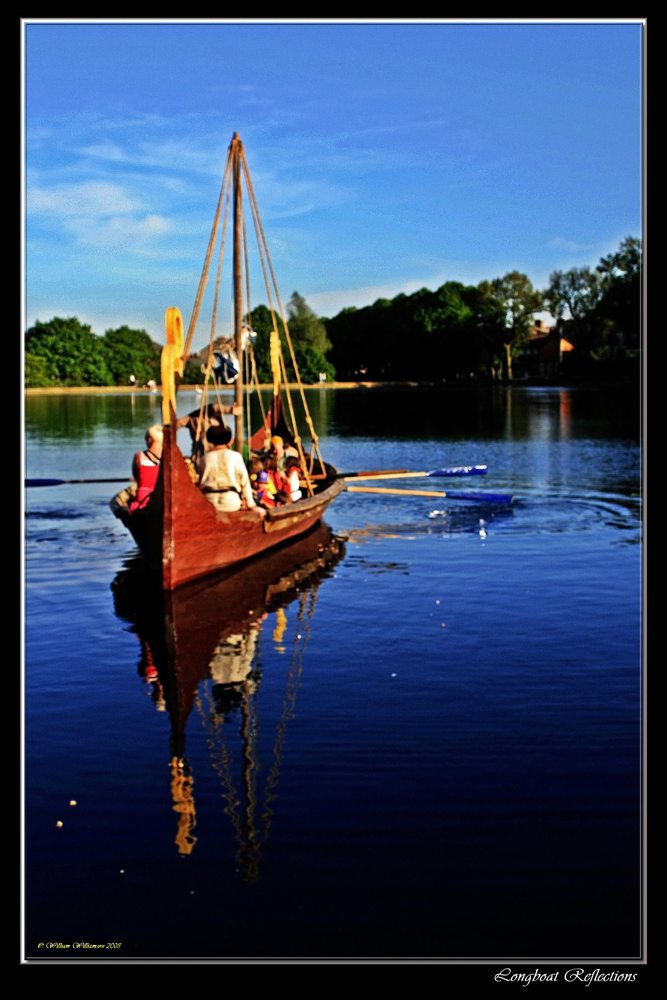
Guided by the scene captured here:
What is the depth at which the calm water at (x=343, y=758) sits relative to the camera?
5.69 meters

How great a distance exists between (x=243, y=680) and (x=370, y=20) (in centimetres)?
615

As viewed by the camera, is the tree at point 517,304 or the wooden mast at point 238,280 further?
the tree at point 517,304

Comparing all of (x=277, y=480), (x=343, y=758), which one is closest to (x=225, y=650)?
(x=343, y=758)

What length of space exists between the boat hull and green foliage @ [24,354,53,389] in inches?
4474

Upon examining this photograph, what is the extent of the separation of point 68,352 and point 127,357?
11.4 meters

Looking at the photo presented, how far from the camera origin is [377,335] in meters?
144

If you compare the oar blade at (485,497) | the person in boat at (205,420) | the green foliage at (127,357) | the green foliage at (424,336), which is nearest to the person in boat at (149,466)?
the person in boat at (205,420)

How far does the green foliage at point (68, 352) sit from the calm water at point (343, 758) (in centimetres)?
11951

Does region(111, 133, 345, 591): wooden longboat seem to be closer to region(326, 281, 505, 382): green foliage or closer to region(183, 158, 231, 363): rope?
region(183, 158, 231, 363): rope

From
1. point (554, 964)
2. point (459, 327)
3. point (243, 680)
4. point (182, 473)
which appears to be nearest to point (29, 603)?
point (182, 473)

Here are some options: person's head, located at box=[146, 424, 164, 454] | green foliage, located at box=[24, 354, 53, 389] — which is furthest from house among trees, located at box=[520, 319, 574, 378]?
person's head, located at box=[146, 424, 164, 454]

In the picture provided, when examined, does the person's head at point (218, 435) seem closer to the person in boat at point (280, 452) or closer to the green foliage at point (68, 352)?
the person in boat at point (280, 452)

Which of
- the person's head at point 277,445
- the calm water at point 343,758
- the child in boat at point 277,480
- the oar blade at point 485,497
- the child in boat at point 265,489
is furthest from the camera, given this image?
the oar blade at point 485,497

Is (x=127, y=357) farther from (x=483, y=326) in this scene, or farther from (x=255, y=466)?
(x=255, y=466)
